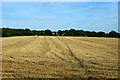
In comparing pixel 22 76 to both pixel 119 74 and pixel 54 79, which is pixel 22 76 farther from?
pixel 119 74

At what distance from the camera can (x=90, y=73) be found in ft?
15.0

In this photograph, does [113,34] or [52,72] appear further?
[113,34]

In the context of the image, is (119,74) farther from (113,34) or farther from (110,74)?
(113,34)

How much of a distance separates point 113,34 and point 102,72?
51.7 meters

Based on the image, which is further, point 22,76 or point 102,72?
point 102,72

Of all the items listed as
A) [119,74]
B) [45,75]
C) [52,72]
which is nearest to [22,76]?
[45,75]

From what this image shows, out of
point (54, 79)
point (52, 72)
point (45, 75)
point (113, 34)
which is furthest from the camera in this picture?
point (113, 34)

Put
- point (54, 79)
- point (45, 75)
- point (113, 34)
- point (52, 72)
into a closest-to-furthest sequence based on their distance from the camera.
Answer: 1. point (54, 79)
2. point (45, 75)
3. point (52, 72)
4. point (113, 34)

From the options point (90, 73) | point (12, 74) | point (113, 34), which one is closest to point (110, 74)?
point (90, 73)

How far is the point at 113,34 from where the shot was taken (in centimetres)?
5228

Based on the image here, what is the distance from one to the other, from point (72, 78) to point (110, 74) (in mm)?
1367

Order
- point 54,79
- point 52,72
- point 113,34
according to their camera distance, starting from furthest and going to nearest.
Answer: point 113,34
point 52,72
point 54,79

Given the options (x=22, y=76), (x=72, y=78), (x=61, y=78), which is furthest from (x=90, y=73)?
(x=22, y=76)

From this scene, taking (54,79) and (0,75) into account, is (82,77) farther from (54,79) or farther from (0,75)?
(0,75)
